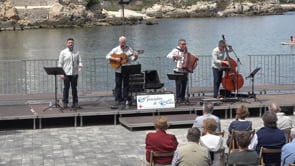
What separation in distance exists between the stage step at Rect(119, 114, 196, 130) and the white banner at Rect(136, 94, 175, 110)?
0.39 m

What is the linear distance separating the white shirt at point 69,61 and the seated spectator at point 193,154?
8.42 m

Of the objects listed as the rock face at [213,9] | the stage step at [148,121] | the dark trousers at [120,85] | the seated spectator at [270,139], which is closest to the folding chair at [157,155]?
the seated spectator at [270,139]

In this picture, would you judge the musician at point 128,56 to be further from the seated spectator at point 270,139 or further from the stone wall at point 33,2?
the stone wall at point 33,2

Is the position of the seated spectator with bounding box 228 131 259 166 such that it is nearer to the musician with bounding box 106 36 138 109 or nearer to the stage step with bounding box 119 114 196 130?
the stage step with bounding box 119 114 196 130

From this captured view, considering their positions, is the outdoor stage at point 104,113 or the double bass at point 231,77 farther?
the double bass at point 231,77

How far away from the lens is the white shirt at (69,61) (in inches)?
671

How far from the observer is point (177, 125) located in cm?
1627

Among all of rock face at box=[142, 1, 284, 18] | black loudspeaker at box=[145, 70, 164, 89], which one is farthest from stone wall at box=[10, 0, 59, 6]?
black loudspeaker at box=[145, 70, 164, 89]

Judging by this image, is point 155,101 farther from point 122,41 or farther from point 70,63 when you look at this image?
point 70,63

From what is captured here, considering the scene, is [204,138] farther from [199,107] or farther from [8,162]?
[199,107]

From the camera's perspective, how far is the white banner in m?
17.2

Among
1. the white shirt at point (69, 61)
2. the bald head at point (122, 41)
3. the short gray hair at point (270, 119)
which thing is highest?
the bald head at point (122, 41)

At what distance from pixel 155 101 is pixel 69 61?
2.44 meters

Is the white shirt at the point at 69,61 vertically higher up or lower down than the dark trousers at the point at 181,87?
higher up
